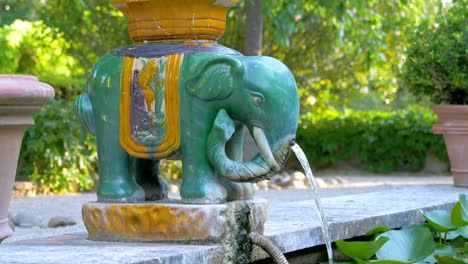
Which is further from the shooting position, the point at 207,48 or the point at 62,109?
the point at 62,109

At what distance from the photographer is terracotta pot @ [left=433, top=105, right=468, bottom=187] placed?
5.95 meters

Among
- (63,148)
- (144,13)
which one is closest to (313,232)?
(144,13)

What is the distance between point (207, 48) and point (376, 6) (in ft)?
33.0

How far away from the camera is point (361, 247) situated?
10.3ft

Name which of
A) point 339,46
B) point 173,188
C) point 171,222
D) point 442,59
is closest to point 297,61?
point 339,46

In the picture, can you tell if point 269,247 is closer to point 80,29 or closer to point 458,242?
point 458,242

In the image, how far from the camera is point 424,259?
3258mm

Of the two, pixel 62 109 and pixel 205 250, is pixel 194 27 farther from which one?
pixel 62 109

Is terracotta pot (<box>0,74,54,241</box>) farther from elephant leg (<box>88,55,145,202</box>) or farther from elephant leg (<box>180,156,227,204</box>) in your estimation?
elephant leg (<box>180,156,227,204</box>)

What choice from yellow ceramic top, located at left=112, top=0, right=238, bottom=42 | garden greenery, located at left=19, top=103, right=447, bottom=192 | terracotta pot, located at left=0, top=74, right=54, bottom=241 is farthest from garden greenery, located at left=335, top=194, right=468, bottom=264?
garden greenery, located at left=19, top=103, right=447, bottom=192

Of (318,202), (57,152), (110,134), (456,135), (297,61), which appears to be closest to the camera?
(110,134)

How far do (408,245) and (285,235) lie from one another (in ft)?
→ 1.70

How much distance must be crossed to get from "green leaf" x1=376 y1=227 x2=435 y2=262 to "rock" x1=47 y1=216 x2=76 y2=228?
12.1 feet

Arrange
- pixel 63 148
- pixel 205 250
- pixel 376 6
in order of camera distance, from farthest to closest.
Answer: pixel 376 6 < pixel 63 148 < pixel 205 250
